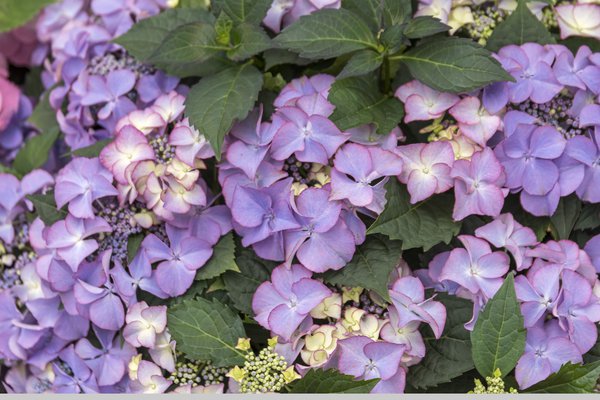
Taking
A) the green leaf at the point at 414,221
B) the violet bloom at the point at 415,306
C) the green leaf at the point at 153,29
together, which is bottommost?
the violet bloom at the point at 415,306

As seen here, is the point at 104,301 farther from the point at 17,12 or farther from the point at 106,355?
the point at 17,12

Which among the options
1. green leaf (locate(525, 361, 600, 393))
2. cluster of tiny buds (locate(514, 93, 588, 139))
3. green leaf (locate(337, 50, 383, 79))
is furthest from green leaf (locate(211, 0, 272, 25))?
green leaf (locate(525, 361, 600, 393))

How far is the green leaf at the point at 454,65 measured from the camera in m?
0.98

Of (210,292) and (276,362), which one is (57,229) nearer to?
(210,292)

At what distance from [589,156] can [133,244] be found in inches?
22.4

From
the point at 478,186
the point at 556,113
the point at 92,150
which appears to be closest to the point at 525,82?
the point at 556,113

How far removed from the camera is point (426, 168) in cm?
97

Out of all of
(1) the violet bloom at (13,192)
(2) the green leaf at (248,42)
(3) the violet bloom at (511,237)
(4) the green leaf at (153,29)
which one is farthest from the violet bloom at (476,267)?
(1) the violet bloom at (13,192)

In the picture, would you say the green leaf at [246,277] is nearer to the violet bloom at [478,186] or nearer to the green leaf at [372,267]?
the green leaf at [372,267]

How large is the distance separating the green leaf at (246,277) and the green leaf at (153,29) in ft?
1.08

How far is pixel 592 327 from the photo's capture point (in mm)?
926

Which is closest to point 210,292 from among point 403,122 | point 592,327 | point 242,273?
point 242,273

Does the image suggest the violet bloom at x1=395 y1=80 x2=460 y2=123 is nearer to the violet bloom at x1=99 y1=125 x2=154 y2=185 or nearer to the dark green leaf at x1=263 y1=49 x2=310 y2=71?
the dark green leaf at x1=263 y1=49 x2=310 y2=71

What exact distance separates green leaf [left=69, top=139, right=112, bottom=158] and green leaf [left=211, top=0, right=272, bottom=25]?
24 cm
